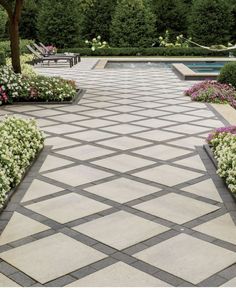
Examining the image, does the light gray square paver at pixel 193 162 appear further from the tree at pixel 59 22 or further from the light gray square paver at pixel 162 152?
the tree at pixel 59 22

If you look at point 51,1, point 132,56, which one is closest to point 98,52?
point 132,56

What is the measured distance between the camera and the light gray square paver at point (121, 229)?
4633mm

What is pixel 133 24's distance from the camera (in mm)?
29688

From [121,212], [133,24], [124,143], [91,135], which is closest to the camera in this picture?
[121,212]

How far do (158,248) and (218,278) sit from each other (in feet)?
2.23

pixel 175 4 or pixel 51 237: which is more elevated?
pixel 175 4

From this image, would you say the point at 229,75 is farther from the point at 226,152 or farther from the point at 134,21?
the point at 134,21

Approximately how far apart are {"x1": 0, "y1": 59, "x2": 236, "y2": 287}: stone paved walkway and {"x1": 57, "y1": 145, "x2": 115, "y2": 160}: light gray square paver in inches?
0.6

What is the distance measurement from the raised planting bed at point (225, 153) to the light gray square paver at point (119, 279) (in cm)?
198

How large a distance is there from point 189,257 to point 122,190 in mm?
1847

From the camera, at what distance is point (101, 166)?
696 centimetres

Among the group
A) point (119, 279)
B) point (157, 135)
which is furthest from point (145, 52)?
point (119, 279)

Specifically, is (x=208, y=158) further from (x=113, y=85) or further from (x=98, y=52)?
(x=98, y=52)

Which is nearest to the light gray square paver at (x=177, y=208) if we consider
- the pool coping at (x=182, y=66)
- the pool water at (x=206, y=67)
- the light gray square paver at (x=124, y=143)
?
the light gray square paver at (x=124, y=143)
